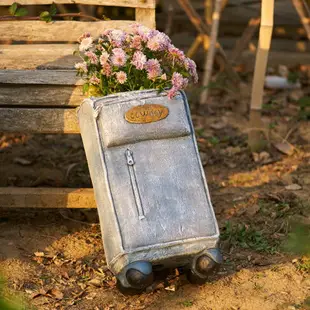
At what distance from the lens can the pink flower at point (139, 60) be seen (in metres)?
3.07

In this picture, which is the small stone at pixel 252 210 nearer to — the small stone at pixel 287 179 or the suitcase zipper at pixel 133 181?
the small stone at pixel 287 179

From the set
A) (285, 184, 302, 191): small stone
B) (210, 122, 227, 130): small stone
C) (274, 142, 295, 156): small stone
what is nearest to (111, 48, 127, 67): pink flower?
(285, 184, 302, 191): small stone

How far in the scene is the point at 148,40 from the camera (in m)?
3.15

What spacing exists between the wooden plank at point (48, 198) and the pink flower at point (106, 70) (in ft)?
2.24

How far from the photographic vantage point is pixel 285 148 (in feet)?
15.6

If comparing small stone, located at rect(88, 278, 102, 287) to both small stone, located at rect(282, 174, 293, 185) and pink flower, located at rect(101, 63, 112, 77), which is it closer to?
pink flower, located at rect(101, 63, 112, 77)

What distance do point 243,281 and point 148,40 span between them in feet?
3.67

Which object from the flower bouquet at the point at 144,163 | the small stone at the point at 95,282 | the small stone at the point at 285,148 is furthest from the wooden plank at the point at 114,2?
A: the small stone at the point at 95,282

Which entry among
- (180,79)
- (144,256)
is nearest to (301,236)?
(144,256)

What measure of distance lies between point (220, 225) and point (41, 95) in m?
1.13

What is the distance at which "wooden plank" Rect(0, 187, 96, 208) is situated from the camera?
3.54m

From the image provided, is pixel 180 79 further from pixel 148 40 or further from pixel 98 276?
pixel 98 276

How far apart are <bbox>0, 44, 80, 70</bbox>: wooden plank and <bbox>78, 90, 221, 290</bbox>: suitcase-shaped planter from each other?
689 millimetres

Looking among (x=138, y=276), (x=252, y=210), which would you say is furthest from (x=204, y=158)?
(x=138, y=276)
